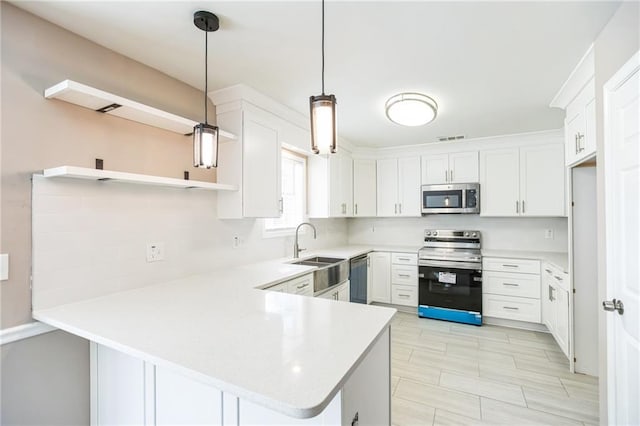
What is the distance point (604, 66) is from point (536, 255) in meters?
2.68

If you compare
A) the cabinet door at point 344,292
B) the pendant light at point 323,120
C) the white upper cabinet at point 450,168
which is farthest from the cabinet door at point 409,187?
the pendant light at point 323,120

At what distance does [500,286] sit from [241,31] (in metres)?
3.85

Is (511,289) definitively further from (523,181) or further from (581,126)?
(581,126)

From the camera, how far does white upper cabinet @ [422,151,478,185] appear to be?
4.14 m

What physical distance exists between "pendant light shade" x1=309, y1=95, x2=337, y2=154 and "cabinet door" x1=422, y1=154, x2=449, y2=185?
340cm

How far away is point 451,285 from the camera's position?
3889 millimetres

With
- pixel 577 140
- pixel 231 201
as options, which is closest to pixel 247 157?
pixel 231 201

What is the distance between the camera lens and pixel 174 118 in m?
1.95

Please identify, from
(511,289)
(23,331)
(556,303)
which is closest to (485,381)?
(556,303)

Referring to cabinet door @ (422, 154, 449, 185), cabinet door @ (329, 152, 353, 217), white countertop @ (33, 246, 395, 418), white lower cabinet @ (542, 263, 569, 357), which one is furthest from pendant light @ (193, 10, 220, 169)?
cabinet door @ (422, 154, 449, 185)

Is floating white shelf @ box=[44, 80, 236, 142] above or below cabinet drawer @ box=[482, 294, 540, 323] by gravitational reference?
above

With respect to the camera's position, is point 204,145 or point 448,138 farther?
point 448,138

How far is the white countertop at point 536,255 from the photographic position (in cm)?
334

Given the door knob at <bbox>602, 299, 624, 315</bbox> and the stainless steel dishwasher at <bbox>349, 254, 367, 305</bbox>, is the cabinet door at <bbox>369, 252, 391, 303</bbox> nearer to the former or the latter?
the stainless steel dishwasher at <bbox>349, 254, 367, 305</bbox>
